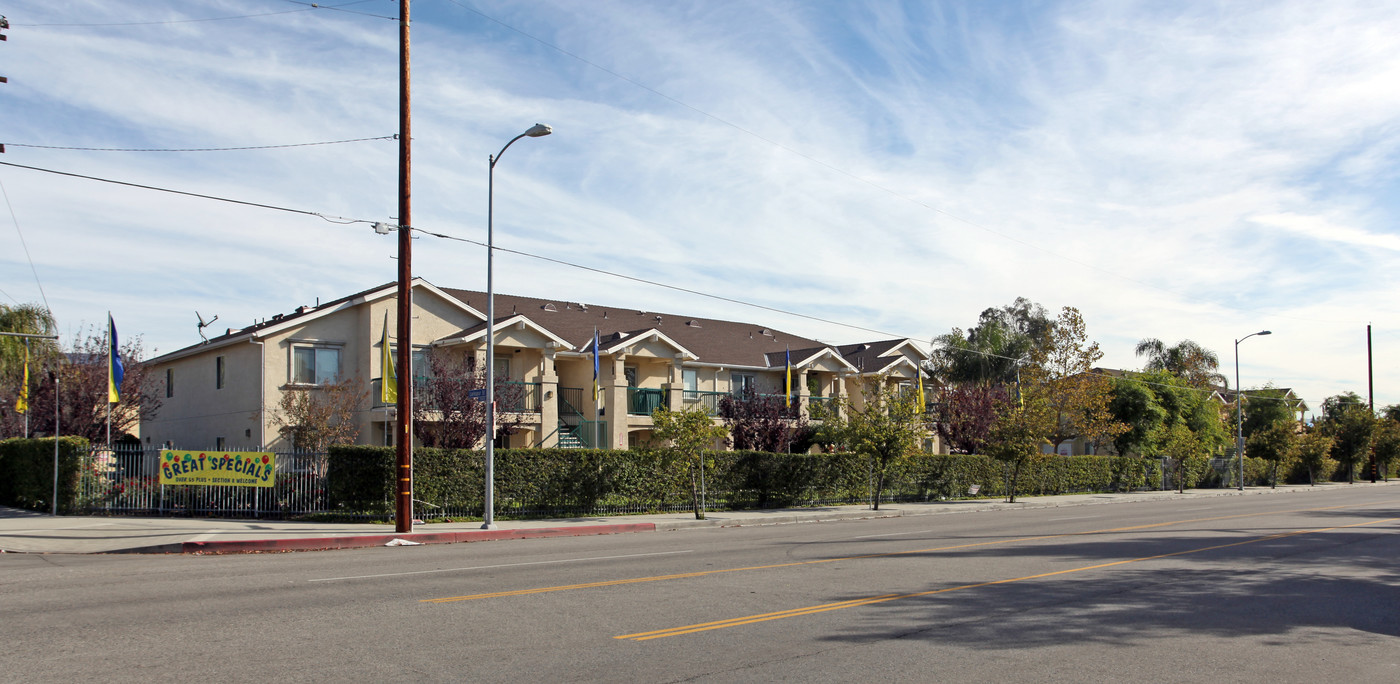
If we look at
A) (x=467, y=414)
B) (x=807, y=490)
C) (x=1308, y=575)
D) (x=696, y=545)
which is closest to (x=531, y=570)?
(x=696, y=545)

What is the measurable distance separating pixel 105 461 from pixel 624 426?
17.7 metres

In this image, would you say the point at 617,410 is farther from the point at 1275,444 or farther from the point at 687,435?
the point at 1275,444

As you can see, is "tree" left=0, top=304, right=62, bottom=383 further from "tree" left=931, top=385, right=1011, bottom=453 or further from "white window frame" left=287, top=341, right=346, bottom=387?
"tree" left=931, top=385, right=1011, bottom=453

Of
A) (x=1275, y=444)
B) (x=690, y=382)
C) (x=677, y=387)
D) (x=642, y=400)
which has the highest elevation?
(x=690, y=382)

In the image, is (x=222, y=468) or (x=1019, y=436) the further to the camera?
(x=1019, y=436)

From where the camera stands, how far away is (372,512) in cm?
2305

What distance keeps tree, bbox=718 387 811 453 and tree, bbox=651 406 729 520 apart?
11.9m

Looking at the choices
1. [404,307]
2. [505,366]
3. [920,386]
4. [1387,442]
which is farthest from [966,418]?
[1387,442]

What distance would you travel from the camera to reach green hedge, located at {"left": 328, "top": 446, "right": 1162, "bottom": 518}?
905 inches

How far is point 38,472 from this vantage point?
2458 cm

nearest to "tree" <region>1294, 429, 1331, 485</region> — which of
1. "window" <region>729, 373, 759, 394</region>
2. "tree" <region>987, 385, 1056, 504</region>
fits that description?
"tree" <region>987, 385, 1056, 504</region>

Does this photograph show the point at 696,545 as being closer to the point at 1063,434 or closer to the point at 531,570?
the point at 531,570

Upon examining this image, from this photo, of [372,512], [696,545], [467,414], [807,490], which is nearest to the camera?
[696,545]

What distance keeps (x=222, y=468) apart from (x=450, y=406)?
698cm
